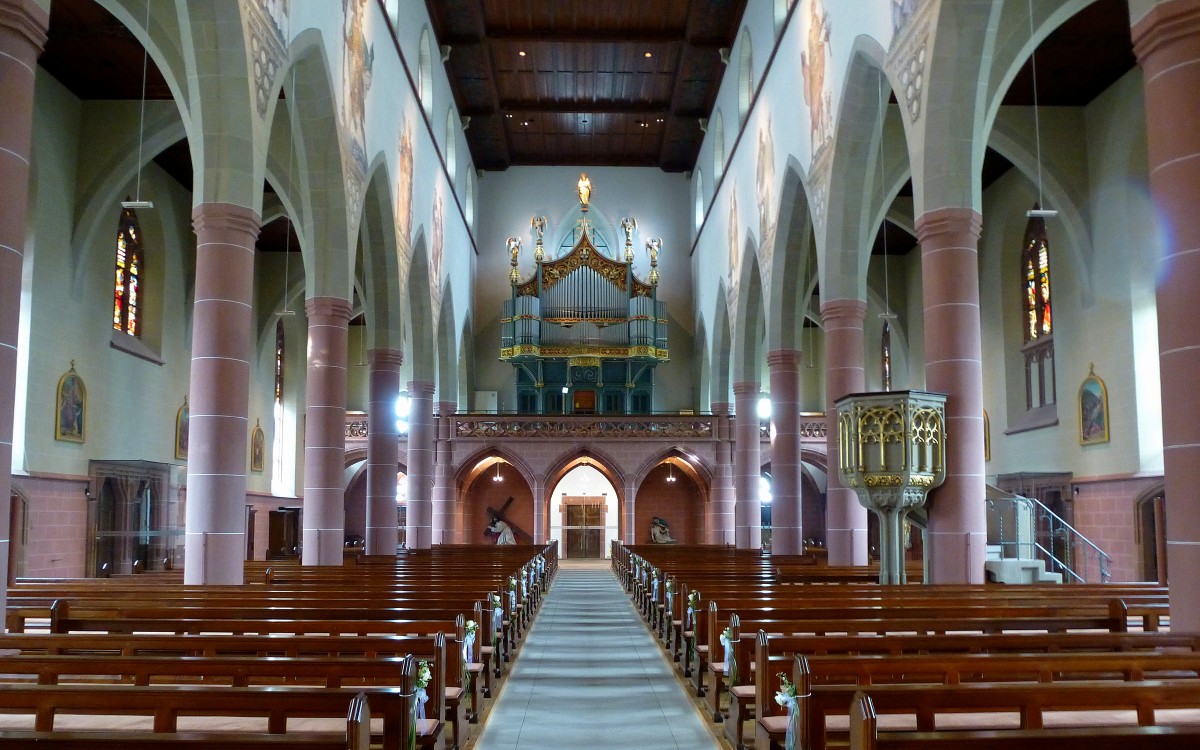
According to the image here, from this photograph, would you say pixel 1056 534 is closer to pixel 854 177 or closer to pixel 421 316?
pixel 854 177

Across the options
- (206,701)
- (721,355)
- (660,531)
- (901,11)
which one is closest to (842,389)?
(901,11)

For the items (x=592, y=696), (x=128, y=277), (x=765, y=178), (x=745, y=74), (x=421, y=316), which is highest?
(x=745, y=74)

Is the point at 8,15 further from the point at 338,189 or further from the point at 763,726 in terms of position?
the point at 338,189

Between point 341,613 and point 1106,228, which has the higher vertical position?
point 1106,228

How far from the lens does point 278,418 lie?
1248 inches

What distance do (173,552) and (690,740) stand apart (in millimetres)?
17881

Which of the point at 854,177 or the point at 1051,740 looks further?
the point at 854,177

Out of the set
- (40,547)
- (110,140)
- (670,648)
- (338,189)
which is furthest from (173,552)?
(670,648)

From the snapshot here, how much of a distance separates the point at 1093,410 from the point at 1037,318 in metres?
3.71

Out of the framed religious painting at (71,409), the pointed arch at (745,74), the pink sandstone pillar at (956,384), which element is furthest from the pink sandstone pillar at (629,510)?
the pink sandstone pillar at (956,384)

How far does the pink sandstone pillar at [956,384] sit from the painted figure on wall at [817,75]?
15.9ft

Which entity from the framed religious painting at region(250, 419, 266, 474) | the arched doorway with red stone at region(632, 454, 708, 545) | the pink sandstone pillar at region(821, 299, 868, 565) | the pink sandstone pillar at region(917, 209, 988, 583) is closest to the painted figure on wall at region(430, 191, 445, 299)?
the framed religious painting at region(250, 419, 266, 474)

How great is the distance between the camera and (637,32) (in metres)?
25.9

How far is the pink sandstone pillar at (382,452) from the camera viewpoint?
2061 centimetres
